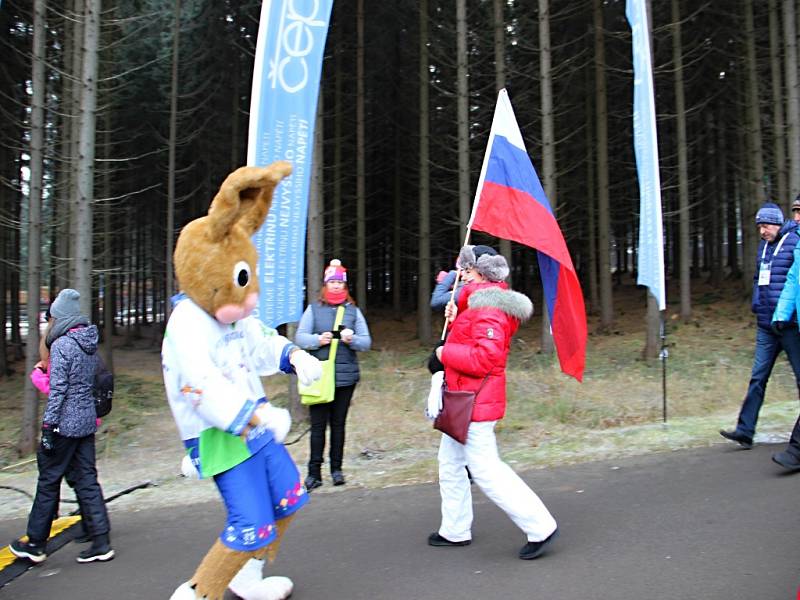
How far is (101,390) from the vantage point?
5137 millimetres

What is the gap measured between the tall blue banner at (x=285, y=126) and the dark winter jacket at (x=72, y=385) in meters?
2.00

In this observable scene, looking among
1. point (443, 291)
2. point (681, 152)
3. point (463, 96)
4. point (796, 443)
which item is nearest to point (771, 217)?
point (796, 443)

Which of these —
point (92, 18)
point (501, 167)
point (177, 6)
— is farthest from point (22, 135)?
point (501, 167)

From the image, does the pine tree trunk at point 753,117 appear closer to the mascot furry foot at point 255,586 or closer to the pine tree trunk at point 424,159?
the pine tree trunk at point 424,159

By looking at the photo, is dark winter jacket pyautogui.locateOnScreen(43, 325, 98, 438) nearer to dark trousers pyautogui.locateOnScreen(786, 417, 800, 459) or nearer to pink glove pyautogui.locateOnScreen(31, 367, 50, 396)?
pink glove pyautogui.locateOnScreen(31, 367, 50, 396)

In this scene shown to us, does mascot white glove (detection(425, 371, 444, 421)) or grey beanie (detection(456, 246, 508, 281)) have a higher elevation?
grey beanie (detection(456, 246, 508, 281))

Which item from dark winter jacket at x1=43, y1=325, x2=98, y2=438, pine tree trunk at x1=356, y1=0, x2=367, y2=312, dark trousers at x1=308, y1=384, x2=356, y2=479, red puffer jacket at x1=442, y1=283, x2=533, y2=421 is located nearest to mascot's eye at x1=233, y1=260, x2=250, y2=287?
red puffer jacket at x1=442, y1=283, x2=533, y2=421

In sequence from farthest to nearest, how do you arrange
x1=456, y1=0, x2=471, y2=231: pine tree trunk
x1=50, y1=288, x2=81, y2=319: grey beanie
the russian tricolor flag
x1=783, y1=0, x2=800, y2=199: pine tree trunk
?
Answer: 1. x1=456, y1=0, x2=471, y2=231: pine tree trunk
2. x1=783, y1=0, x2=800, y2=199: pine tree trunk
3. the russian tricolor flag
4. x1=50, y1=288, x2=81, y2=319: grey beanie

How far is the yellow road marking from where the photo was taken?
480cm

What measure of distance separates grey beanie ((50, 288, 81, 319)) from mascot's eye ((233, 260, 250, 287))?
2.09m

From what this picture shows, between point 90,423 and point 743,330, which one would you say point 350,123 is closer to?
point 743,330

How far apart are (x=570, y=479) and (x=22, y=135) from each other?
56.7ft

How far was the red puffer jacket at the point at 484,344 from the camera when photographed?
4.25m

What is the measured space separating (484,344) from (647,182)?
5.03 m
